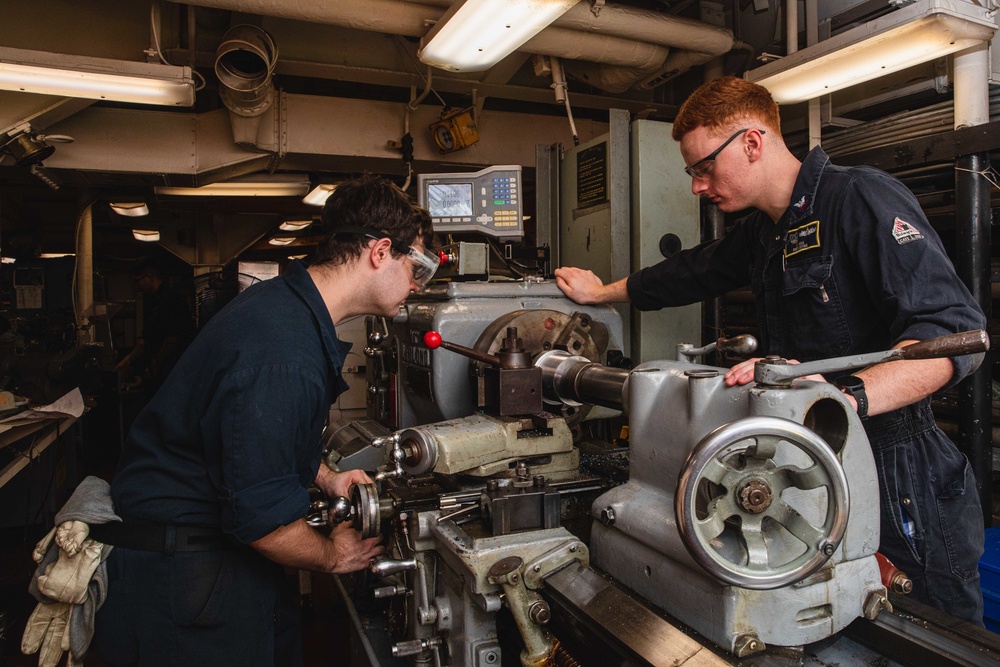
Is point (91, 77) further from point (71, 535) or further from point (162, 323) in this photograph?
point (162, 323)

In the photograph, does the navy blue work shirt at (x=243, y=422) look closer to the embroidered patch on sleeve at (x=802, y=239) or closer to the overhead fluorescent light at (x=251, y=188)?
the embroidered patch on sleeve at (x=802, y=239)

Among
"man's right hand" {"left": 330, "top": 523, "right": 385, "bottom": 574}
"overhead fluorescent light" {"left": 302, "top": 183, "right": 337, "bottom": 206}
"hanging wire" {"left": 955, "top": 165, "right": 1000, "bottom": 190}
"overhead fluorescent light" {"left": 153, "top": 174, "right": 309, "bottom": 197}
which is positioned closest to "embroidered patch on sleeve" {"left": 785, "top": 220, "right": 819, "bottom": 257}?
"man's right hand" {"left": 330, "top": 523, "right": 385, "bottom": 574}

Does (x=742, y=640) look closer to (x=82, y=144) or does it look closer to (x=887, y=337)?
(x=887, y=337)

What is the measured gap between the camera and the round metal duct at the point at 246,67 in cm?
270

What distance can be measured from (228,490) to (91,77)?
208 centimetres

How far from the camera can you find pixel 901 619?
929mm

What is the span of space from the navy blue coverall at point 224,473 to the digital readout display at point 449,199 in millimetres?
738

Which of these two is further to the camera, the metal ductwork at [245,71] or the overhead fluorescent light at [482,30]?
the metal ductwork at [245,71]

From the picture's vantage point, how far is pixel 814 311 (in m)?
1.37

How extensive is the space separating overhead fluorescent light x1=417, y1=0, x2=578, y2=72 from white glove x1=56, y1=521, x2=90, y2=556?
1.74m

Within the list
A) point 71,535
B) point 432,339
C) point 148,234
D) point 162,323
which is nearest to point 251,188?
point 162,323

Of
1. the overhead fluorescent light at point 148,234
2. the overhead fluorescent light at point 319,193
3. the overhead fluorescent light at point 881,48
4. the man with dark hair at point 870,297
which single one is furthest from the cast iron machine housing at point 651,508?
the overhead fluorescent light at point 148,234

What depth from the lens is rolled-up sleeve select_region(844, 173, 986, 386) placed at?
3.67 ft

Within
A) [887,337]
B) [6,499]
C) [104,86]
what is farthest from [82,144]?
[887,337]
